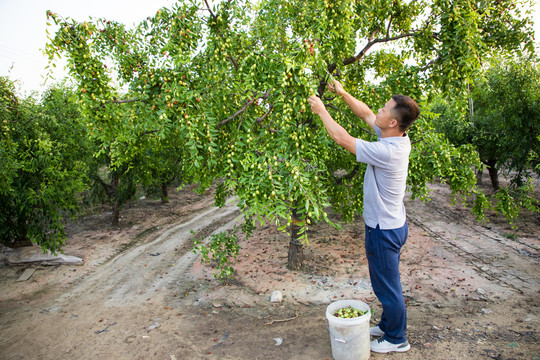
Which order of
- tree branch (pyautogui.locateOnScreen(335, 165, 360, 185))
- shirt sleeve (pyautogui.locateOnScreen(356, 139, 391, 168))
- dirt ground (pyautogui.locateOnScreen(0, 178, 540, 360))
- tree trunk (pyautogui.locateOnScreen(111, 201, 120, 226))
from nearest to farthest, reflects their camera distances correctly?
shirt sleeve (pyautogui.locateOnScreen(356, 139, 391, 168))
dirt ground (pyautogui.locateOnScreen(0, 178, 540, 360))
tree branch (pyautogui.locateOnScreen(335, 165, 360, 185))
tree trunk (pyautogui.locateOnScreen(111, 201, 120, 226))

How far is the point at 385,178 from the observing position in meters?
3.62

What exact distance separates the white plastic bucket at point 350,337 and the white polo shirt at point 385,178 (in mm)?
1082

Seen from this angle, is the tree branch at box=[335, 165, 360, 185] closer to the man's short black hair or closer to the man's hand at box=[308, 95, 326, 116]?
the man's short black hair

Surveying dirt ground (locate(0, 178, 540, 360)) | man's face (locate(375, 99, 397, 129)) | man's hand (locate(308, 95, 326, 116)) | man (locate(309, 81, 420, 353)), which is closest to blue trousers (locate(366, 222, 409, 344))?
man (locate(309, 81, 420, 353))

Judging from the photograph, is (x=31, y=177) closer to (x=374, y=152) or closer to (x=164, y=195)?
(x=164, y=195)

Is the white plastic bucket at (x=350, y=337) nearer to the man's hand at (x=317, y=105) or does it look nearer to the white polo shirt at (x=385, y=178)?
the white polo shirt at (x=385, y=178)

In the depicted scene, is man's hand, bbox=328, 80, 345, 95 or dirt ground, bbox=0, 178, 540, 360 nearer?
man's hand, bbox=328, 80, 345, 95

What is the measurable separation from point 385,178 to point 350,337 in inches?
70.8

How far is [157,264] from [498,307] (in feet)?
25.8

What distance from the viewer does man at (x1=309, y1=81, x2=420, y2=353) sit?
3.49m

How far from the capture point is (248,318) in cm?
568

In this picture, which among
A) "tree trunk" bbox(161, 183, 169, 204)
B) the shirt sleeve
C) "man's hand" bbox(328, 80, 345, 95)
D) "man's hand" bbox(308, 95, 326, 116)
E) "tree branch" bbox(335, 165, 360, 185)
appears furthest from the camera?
"tree trunk" bbox(161, 183, 169, 204)

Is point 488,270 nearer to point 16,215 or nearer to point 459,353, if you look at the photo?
point 459,353

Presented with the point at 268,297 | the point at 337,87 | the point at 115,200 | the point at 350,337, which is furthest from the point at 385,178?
the point at 115,200
